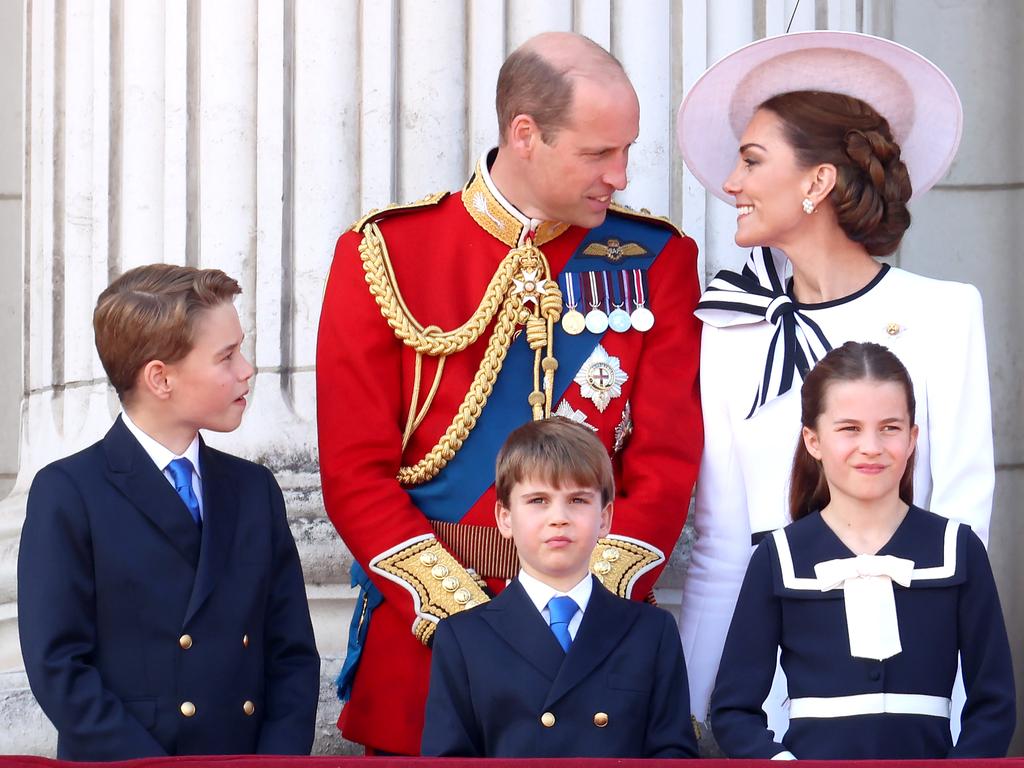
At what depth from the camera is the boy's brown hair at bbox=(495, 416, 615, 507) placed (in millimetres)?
3348

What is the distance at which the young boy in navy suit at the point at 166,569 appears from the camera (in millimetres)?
3291

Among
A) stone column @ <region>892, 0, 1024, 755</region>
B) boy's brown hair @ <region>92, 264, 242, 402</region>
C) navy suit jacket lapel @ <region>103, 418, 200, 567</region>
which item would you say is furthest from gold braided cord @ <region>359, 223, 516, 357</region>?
stone column @ <region>892, 0, 1024, 755</region>

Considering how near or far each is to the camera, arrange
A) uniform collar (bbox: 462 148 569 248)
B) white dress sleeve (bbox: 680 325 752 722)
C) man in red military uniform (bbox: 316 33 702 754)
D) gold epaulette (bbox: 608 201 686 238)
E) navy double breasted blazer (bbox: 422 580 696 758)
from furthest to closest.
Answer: gold epaulette (bbox: 608 201 686 238) → uniform collar (bbox: 462 148 569 248) → white dress sleeve (bbox: 680 325 752 722) → man in red military uniform (bbox: 316 33 702 754) → navy double breasted blazer (bbox: 422 580 696 758)

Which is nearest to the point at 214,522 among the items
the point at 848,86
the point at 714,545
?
the point at 714,545

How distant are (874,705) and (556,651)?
53cm

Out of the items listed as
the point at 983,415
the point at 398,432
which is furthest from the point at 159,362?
the point at 983,415

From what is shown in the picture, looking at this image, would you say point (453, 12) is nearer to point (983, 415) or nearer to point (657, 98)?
point (657, 98)

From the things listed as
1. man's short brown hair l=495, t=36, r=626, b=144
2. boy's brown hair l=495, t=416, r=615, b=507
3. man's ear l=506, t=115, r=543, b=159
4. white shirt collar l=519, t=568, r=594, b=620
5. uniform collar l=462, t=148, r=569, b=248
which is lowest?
white shirt collar l=519, t=568, r=594, b=620

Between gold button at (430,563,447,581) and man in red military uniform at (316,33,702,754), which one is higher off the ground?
man in red military uniform at (316,33,702,754)

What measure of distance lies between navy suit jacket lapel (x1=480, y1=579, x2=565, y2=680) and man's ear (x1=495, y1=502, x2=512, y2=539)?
4.1 inches

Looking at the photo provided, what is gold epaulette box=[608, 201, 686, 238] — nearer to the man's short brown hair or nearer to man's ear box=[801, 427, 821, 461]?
the man's short brown hair

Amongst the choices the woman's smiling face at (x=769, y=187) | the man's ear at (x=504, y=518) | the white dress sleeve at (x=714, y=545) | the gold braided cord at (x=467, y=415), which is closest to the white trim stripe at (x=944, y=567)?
the white dress sleeve at (x=714, y=545)

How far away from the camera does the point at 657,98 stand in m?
4.73

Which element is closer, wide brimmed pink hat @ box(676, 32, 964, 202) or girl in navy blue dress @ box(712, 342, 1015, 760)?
girl in navy blue dress @ box(712, 342, 1015, 760)
